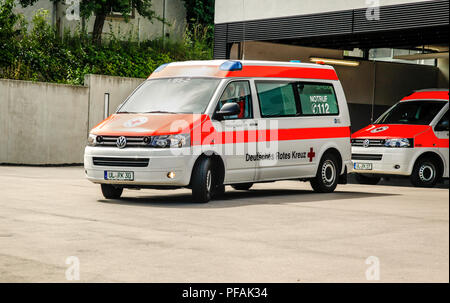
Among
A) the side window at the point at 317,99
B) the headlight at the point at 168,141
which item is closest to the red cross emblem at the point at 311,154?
the side window at the point at 317,99

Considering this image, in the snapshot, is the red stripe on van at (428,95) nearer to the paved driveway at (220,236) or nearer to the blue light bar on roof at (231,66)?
the paved driveway at (220,236)

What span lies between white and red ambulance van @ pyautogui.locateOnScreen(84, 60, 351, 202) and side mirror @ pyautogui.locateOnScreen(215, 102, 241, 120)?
2 cm

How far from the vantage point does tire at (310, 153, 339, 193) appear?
15930mm

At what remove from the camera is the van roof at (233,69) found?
1429cm

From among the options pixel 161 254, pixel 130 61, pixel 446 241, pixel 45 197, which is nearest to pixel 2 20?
pixel 130 61

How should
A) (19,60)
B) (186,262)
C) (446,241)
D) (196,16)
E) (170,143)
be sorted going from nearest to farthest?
(446,241), (186,262), (170,143), (19,60), (196,16)

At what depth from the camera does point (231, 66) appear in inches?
562

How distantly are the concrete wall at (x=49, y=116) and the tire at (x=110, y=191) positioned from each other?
10.3 metres

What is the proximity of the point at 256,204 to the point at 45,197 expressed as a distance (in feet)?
11.5

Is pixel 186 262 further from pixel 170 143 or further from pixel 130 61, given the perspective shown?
pixel 130 61

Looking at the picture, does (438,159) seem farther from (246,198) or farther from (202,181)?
(202,181)

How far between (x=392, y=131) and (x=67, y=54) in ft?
39.7

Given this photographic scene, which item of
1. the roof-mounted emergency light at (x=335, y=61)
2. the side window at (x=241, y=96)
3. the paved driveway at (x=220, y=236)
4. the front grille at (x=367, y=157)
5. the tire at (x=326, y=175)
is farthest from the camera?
the roof-mounted emergency light at (x=335, y=61)

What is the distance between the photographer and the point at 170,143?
12.9 meters
